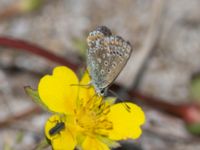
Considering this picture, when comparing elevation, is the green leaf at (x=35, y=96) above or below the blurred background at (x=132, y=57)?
above

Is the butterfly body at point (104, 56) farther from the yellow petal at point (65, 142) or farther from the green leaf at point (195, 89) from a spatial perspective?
the green leaf at point (195, 89)

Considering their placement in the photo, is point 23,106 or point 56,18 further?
point 56,18

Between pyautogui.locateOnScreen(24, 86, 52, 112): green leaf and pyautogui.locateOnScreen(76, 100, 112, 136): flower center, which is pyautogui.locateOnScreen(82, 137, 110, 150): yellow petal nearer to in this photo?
pyautogui.locateOnScreen(76, 100, 112, 136): flower center

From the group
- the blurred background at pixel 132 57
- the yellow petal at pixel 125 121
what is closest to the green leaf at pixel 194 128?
the blurred background at pixel 132 57

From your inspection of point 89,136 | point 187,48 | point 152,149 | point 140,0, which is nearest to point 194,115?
point 152,149

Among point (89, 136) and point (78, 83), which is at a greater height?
point (78, 83)

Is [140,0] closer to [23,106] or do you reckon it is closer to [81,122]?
[23,106]
